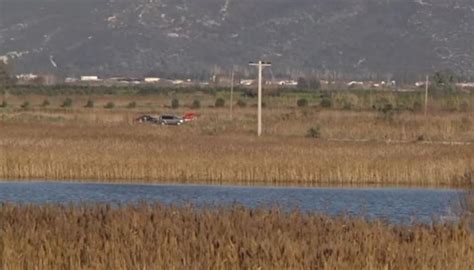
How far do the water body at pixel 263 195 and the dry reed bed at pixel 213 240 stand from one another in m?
8.22

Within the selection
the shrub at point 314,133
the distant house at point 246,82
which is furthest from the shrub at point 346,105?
the distant house at point 246,82

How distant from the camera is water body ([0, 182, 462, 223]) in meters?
27.6

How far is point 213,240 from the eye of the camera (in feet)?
55.1

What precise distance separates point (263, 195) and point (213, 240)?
44.7 ft

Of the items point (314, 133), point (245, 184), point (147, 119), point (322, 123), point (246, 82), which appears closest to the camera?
point (245, 184)

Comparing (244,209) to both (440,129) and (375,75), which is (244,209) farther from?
(375,75)

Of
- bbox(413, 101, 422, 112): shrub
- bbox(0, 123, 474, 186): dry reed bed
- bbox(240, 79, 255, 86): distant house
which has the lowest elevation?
bbox(0, 123, 474, 186): dry reed bed

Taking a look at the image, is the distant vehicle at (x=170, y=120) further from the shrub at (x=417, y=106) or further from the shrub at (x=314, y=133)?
the shrub at (x=417, y=106)

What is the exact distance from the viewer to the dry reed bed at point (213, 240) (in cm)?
1595

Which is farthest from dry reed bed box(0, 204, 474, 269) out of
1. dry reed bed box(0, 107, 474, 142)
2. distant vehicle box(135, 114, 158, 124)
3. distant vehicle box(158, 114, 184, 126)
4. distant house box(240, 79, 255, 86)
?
distant house box(240, 79, 255, 86)

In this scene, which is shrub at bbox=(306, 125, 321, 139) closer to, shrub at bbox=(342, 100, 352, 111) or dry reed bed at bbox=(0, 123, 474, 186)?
dry reed bed at bbox=(0, 123, 474, 186)

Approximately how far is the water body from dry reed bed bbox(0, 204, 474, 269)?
8.22 m

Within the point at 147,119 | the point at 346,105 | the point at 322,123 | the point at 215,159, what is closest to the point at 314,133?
the point at 322,123

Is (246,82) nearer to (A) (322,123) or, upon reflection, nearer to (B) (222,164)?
(A) (322,123)
